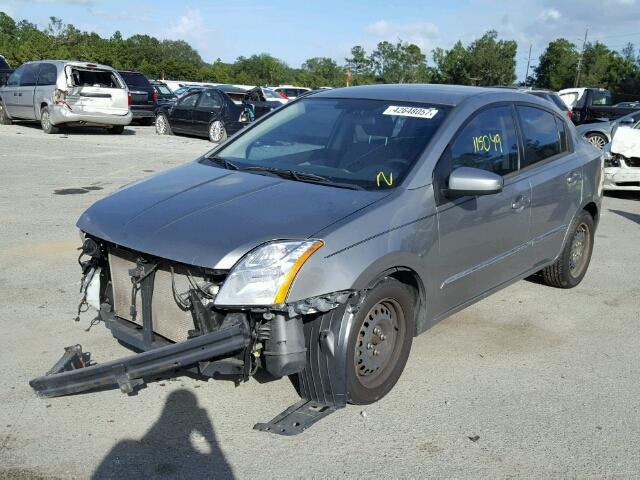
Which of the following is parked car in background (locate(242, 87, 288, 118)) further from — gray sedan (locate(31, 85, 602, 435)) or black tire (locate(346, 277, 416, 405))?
black tire (locate(346, 277, 416, 405))

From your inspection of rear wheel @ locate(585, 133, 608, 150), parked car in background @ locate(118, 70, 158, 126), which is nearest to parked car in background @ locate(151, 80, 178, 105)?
parked car in background @ locate(118, 70, 158, 126)

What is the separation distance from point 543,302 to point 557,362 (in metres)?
1.25

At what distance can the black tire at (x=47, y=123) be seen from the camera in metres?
17.0

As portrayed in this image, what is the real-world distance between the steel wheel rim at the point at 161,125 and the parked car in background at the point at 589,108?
12.3 meters

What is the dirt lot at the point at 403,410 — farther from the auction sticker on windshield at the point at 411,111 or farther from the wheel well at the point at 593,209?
the auction sticker on windshield at the point at 411,111

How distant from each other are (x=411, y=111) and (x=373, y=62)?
295 feet

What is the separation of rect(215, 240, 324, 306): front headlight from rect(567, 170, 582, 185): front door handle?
2990 mm

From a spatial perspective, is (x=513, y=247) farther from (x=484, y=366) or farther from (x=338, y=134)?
(x=338, y=134)

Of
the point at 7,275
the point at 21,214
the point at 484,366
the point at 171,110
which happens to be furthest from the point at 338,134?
the point at 171,110

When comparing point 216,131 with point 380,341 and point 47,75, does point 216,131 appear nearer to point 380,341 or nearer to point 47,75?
point 47,75

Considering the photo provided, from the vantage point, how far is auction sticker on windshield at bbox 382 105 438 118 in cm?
427

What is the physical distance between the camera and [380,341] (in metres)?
3.70

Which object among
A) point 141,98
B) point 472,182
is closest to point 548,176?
point 472,182

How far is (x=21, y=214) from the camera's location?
7953mm
